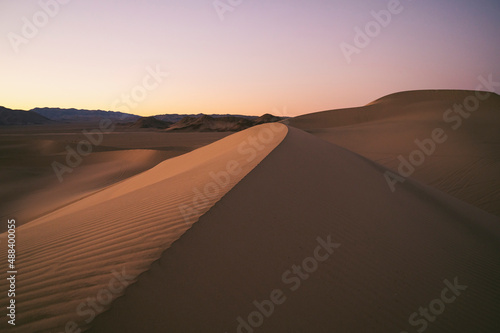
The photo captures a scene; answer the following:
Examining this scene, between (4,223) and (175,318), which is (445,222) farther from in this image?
(4,223)

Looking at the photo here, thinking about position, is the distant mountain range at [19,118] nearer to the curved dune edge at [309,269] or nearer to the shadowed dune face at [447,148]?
the shadowed dune face at [447,148]

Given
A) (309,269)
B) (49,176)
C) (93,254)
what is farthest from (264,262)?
(49,176)

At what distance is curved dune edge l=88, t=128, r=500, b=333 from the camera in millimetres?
1913

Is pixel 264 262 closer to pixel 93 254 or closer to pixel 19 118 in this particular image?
pixel 93 254

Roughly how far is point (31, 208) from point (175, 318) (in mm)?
9810

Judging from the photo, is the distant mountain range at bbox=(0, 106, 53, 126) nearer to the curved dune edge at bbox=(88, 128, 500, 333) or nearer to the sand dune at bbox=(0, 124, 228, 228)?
the sand dune at bbox=(0, 124, 228, 228)

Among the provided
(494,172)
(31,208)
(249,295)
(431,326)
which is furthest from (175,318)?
(494,172)

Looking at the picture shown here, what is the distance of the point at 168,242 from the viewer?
240 centimetres

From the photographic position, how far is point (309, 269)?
2.57 m

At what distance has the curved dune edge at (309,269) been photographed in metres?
1.91

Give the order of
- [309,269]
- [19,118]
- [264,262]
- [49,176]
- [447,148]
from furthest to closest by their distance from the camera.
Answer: [19,118] → [447,148] → [49,176] → [309,269] → [264,262]

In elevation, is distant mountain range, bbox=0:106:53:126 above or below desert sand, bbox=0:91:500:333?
above

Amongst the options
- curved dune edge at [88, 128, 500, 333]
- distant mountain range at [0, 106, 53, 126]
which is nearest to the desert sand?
curved dune edge at [88, 128, 500, 333]

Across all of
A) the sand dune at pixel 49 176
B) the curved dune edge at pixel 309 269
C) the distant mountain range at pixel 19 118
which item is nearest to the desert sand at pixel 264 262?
the curved dune edge at pixel 309 269
